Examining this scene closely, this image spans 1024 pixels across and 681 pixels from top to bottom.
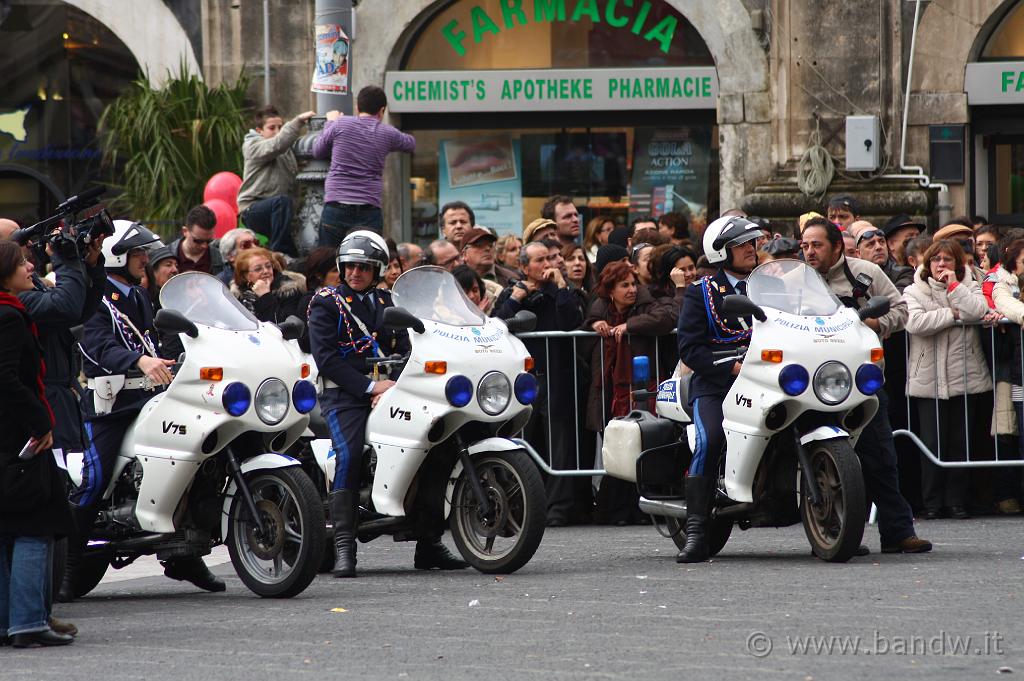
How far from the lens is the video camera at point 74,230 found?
27.0 feet

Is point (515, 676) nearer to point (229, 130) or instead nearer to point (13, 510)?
point (13, 510)

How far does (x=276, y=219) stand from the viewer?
46.0 feet

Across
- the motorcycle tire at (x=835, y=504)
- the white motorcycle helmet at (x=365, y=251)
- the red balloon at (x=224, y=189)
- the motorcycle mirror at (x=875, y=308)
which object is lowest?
the motorcycle tire at (x=835, y=504)

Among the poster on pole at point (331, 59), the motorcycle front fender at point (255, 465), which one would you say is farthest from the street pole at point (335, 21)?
the motorcycle front fender at point (255, 465)

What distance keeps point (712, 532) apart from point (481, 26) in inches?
436

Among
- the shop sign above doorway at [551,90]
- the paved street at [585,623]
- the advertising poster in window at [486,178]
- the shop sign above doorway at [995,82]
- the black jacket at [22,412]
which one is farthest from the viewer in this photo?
the advertising poster in window at [486,178]

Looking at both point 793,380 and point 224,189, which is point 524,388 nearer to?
point 793,380

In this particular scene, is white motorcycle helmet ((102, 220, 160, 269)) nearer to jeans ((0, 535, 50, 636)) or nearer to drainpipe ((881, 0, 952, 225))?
jeans ((0, 535, 50, 636))

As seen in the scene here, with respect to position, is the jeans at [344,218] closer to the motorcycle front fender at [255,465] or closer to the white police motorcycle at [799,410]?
the white police motorcycle at [799,410]

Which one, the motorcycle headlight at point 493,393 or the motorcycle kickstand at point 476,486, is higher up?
the motorcycle headlight at point 493,393

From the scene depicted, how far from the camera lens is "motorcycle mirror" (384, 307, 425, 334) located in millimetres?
9094

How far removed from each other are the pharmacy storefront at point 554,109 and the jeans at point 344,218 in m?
6.54

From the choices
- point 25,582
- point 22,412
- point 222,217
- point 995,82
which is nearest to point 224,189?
point 222,217

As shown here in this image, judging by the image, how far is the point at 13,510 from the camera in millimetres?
7473
